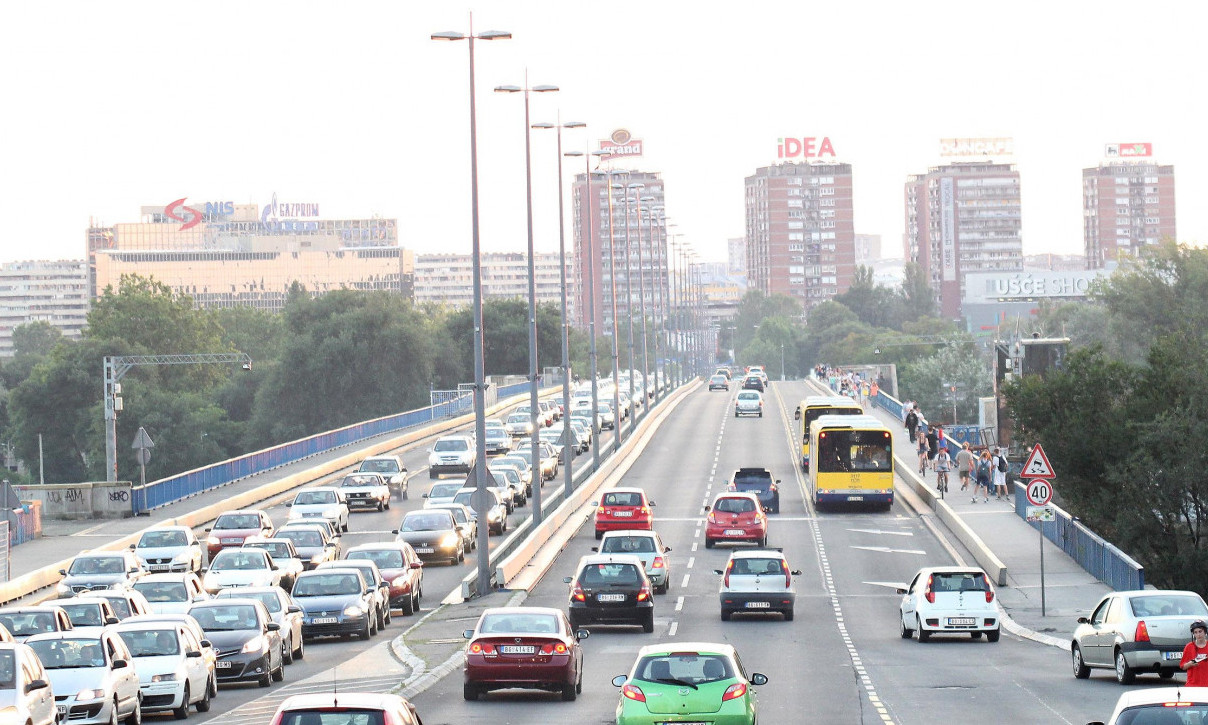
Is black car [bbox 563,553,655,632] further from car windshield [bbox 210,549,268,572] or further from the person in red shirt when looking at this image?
the person in red shirt

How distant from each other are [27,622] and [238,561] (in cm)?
1144

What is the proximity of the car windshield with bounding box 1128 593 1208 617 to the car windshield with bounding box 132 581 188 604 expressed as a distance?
1497cm

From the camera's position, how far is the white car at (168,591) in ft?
89.9

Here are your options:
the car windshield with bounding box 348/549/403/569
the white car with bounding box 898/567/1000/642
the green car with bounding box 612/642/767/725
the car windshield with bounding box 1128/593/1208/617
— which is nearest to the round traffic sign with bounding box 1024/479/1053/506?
the white car with bounding box 898/567/1000/642

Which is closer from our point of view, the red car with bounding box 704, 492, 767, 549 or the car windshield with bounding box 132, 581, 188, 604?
the car windshield with bounding box 132, 581, 188, 604

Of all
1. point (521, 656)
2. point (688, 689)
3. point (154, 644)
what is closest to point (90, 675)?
point (154, 644)

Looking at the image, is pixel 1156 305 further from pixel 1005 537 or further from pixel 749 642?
pixel 749 642

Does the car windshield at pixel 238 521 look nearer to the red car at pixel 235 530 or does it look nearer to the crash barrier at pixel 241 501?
the red car at pixel 235 530

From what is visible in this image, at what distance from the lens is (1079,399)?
4594cm

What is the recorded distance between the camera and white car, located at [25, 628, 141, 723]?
17.7m

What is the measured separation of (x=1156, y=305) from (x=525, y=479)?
2417 inches

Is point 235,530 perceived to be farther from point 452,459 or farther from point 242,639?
point 452,459

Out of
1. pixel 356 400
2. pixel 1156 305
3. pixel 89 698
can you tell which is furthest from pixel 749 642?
pixel 356 400

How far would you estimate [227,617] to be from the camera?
77.6 ft
